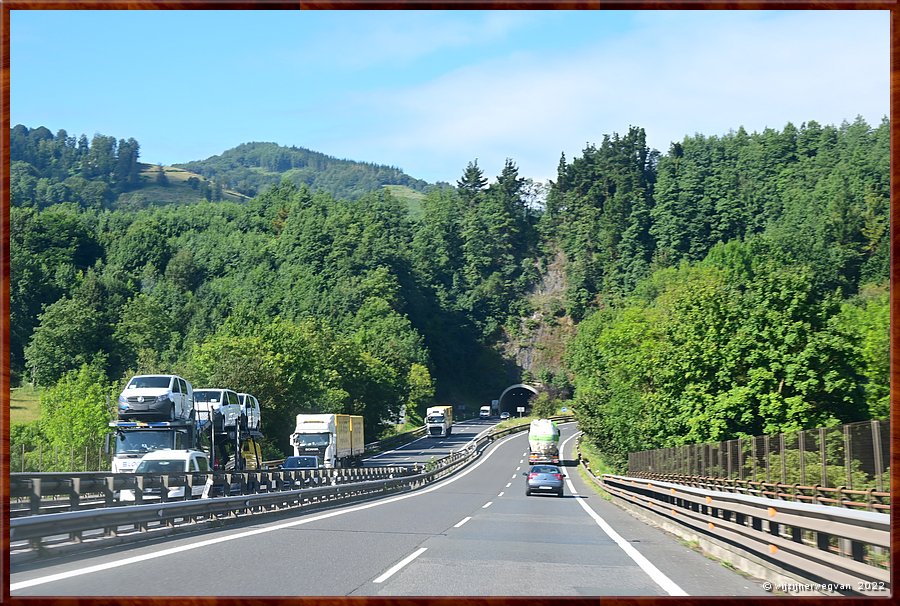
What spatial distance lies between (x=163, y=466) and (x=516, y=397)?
16376 cm

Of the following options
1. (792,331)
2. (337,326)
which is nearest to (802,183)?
(337,326)

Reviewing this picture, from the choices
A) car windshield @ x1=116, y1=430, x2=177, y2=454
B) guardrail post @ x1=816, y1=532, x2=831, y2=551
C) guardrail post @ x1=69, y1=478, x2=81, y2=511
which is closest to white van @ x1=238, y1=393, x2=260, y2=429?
car windshield @ x1=116, y1=430, x2=177, y2=454

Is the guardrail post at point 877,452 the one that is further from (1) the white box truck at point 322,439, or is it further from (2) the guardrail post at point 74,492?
(1) the white box truck at point 322,439

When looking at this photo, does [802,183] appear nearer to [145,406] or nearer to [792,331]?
[792,331]

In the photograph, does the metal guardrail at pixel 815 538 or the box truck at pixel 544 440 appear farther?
the box truck at pixel 544 440

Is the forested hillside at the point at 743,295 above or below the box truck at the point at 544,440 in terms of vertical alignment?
above

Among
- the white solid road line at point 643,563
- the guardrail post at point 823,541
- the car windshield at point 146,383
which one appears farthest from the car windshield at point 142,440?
the guardrail post at point 823,541

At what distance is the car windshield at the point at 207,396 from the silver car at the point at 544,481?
45.2 feet

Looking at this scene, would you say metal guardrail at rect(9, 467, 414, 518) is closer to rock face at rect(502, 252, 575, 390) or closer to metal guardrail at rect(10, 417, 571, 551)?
metal guardrail at rect(10, 417, 571, 551)

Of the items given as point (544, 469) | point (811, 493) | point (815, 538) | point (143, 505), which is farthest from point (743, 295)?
point (815, 538)

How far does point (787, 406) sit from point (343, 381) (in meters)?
82.1

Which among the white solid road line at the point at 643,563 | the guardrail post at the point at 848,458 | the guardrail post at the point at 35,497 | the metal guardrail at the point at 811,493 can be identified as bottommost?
the white solid road line at the point at 643,563

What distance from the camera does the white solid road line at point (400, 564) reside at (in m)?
11.6

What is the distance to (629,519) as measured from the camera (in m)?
28.2
